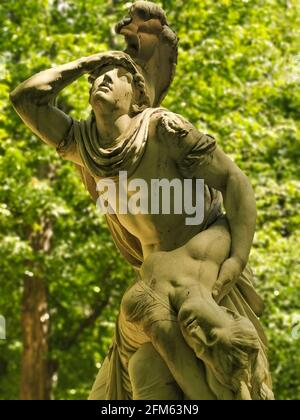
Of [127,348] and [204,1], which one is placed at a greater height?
[204,1]

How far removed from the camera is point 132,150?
681 centimetres

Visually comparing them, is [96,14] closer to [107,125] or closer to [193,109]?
[193,109]

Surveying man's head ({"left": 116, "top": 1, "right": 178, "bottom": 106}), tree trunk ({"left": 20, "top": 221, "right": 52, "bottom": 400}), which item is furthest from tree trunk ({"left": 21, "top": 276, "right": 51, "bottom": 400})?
man's head ({"left": 116, "top": 1, "right": 178, "bottom": 106})

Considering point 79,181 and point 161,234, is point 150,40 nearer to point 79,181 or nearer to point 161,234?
point 161,234

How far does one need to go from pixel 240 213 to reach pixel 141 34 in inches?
55.8

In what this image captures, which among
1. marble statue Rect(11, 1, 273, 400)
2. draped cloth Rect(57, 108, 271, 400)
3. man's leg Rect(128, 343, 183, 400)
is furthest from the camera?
draped cloth Rect(57, 108, 271, 400)

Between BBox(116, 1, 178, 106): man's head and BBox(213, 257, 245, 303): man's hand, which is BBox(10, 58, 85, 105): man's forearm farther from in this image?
BBox(213, 257, 245, 303): man's hand

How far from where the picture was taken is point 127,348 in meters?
6.83

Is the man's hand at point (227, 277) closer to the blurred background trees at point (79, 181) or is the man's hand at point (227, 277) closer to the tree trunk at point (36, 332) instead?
the blurred background trees at point (79, 181)

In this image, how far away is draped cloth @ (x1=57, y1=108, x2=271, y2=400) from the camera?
6.81 meters

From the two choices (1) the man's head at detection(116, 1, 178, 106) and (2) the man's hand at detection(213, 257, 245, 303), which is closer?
(2) the man's hand at detection(213, 257, 245, 303)
